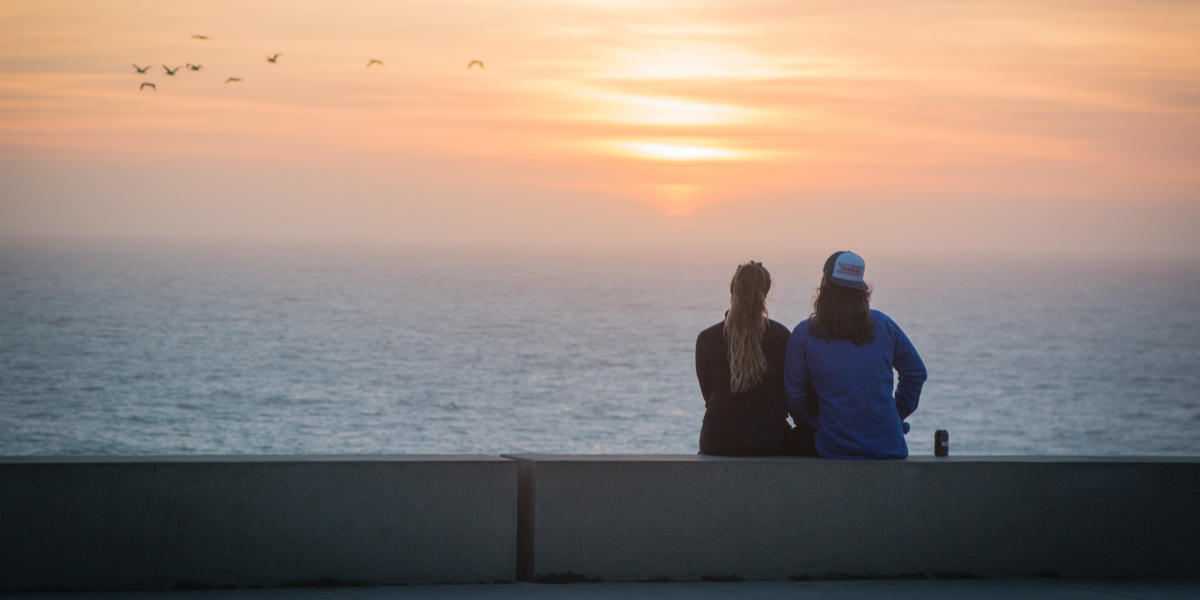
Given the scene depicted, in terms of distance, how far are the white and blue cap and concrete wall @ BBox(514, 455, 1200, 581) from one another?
90 cm

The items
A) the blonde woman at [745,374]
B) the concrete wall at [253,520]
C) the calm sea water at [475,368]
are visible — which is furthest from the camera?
the calm sea water at [475,368]

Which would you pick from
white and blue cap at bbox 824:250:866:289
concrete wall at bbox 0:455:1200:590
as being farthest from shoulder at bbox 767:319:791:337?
concrete wall at bbox 0:455:1200:590

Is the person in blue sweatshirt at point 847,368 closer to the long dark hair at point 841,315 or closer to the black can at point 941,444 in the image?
the long dark hair at point 841,315

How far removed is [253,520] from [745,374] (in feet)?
8.00

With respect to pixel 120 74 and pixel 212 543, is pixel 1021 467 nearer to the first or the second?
pixel 212 543

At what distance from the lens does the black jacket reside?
7109mm

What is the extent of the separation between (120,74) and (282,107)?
17999 millimetres

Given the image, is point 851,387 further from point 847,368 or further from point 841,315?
point 841,315

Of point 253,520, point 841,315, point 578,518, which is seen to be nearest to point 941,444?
point 841,315

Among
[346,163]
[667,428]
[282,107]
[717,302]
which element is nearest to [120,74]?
[282,107]

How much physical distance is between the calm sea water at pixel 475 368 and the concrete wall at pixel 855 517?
4456 cm

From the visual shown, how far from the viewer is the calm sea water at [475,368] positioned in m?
71.4

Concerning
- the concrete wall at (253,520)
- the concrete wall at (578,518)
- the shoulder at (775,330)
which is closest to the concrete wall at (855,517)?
the concrete wall at (578,518)

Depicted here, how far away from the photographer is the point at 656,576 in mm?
6996
